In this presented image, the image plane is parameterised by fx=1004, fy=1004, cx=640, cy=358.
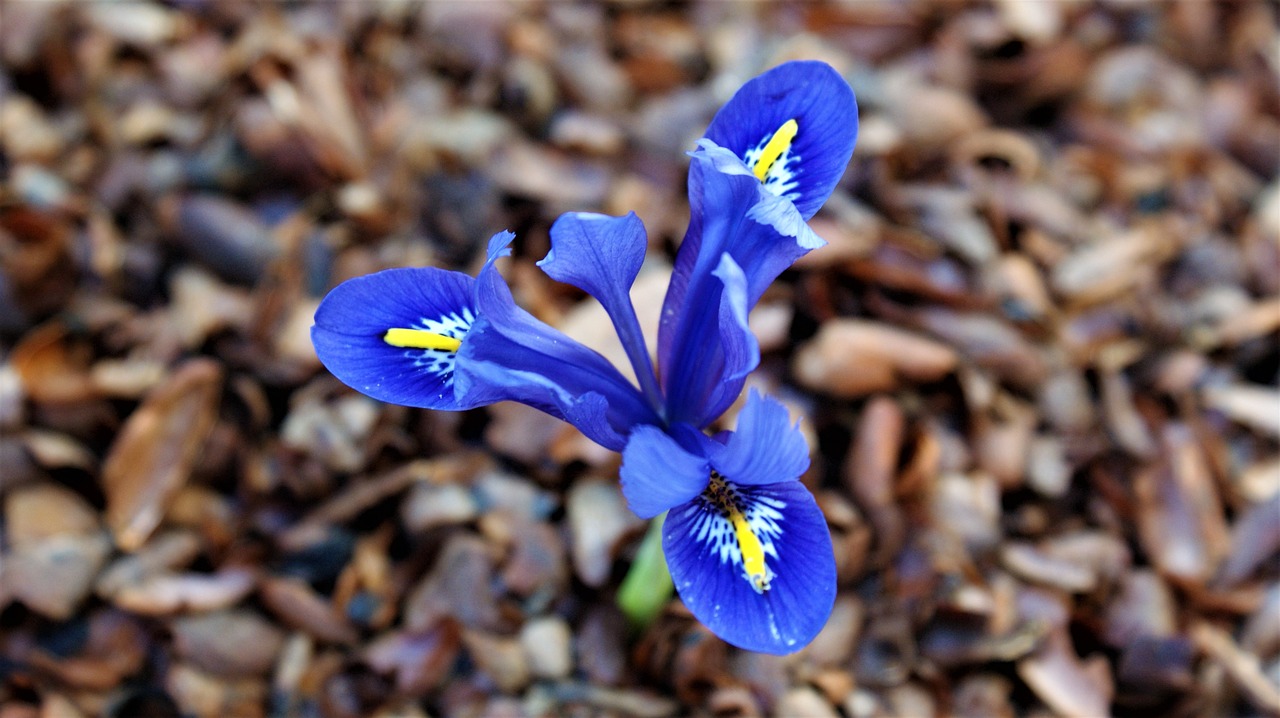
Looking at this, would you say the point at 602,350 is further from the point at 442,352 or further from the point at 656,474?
the point at 656,474

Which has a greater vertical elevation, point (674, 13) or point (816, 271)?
point (674, 13)

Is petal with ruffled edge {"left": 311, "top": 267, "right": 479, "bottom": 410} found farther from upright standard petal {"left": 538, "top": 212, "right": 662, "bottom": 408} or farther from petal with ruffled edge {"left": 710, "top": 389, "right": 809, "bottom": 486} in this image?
petal with ruffled edge {"left": 710, "top": 389, "right": 809, "bottom": 486}

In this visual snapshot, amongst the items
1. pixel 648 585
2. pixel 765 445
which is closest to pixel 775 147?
pixel 765 445

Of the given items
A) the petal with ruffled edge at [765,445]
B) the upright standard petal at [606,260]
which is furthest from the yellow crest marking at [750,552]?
the upright standard petal at [606,260]

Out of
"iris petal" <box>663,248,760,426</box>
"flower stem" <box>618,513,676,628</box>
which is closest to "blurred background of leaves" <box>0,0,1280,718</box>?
"flower stem" <box>618,513,676,628</box>

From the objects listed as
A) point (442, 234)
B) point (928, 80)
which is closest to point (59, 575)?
point (442, 234)

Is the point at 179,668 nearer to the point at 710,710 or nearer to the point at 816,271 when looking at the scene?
the point at 710,710
